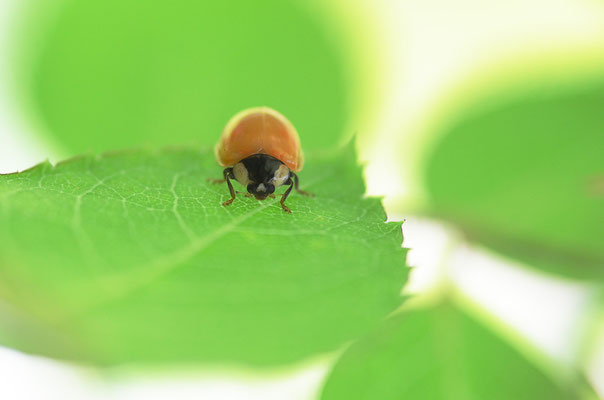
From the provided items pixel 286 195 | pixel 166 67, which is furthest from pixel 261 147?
pixel 166 67

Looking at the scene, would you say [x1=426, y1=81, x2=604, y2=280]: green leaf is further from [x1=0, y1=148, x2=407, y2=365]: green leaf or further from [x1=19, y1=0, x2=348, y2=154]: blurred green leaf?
[x1=0, y1=148, x2=407, y2=365]: green leaf

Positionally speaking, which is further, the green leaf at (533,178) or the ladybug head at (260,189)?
the green leaf at (533,178)

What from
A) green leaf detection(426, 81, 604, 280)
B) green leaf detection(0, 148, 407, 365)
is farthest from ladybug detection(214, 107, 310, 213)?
green leaf detection(426, 81, 604, 280)

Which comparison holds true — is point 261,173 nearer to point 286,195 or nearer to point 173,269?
point 286,195

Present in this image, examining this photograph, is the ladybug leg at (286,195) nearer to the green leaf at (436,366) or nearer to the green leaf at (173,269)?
the green leaf at (173,269)

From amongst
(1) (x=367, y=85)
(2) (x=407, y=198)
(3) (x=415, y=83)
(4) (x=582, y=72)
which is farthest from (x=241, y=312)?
(3) (x=415, y=83)

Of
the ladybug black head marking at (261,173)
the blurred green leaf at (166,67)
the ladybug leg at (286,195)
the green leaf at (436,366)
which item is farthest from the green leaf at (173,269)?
the blurred green leaf at (166,67)
